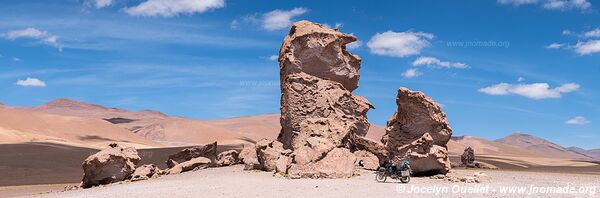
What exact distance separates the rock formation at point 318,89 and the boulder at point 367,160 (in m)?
0.70

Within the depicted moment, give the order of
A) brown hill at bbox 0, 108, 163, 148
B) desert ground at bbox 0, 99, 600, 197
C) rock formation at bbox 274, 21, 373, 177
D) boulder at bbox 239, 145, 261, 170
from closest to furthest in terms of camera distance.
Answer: desert ground at bbox 0, 99, 600, 197 → rock formation at bbox 274, 21, 373, 177 → boulder at bbox 239, 145, 261, 170 → brown hill at bbox 0, 108, 163, 148

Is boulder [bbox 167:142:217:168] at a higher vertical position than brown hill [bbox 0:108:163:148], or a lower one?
lower

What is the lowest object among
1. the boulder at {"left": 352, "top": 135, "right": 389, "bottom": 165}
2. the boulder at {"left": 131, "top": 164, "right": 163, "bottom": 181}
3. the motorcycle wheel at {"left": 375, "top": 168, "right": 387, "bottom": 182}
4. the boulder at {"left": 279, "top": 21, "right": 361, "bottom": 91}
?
the boulder at {"left": 131, "top": 164, "right": 163, "bottom": 181}

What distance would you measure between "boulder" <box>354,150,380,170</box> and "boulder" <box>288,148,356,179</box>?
2946 mm

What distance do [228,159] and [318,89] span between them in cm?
592

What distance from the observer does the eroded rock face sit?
763 inches

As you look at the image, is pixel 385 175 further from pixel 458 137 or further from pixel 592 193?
pixel 458 137

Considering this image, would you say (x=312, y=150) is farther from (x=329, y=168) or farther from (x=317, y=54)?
(x=317, y=54)

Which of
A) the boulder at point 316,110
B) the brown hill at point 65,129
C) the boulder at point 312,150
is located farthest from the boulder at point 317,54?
the brown hill at point 65,129

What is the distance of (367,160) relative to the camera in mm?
22625

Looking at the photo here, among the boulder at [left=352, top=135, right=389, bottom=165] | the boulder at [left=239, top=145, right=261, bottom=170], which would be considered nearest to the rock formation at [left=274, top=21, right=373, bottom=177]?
the boulder at [left=352, top=135, right=389, bottom=165]

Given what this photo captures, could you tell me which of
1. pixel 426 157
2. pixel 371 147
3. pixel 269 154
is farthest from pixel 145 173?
pixel 426 157

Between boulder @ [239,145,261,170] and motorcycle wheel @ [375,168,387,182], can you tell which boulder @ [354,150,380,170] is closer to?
boulder @ [239,145,261,170]

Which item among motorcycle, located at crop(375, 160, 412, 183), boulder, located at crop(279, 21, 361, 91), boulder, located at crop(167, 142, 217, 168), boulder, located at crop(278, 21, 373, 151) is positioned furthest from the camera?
boulder, located at crop(167, 142, 217, 168)
